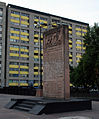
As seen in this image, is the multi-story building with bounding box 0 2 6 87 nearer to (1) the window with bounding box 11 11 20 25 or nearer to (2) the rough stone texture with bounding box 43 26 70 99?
(1) the window with bounding box 11 11 20 25

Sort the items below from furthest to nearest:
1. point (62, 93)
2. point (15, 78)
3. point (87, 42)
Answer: point (15, 78) < point (87, 42) < point (62, 93)

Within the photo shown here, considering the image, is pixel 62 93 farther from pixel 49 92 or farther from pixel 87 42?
pixel 87 42

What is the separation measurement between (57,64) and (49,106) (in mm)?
3761

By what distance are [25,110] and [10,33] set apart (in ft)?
216

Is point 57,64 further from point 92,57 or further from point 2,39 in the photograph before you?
point 2,39

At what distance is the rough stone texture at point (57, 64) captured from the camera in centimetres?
1327

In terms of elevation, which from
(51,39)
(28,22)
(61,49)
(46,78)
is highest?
(28,22)

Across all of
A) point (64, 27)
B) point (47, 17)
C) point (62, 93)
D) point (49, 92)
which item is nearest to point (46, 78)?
point (49, 92)

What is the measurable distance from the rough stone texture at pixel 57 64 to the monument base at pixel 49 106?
42.9 inches

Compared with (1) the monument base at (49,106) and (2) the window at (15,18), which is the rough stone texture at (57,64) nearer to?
(1) the monument base at (49,106)

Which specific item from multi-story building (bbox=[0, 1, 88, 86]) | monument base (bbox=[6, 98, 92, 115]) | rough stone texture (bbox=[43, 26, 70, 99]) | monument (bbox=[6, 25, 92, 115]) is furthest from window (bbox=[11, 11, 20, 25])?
monument base (bbox=[6, 98, 92, 115])

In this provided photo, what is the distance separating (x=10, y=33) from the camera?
74938 millimetres

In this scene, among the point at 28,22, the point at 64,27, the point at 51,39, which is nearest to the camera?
the point at 64,27

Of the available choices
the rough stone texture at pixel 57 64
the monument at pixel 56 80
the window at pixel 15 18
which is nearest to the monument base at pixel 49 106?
the monument at pixel 56 80
